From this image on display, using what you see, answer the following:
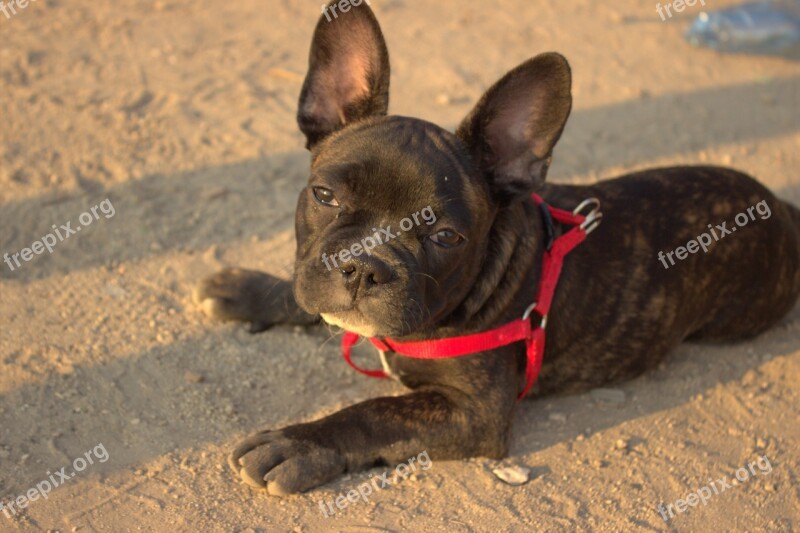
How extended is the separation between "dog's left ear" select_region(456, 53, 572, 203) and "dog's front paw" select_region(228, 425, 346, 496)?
4.99ft

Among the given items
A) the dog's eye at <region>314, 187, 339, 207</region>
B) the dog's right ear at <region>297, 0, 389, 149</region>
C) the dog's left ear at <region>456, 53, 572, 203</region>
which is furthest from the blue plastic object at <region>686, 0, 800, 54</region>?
the dog's eye at <region>314, 187, 339, 207</region>

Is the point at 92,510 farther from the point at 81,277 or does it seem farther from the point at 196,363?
the point at 81,277

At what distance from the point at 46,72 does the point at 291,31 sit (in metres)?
2.28

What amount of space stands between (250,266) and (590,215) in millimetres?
2328

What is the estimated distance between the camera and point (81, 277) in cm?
581

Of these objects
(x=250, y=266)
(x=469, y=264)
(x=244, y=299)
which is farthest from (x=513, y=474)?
(x=250, y=266)

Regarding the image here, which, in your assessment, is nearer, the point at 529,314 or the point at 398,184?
the point at 398,184

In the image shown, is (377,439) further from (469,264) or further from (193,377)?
(193,377)

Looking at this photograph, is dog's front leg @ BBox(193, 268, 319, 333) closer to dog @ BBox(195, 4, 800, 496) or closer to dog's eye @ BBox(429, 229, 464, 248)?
dog @ BBox(195, 4, 800, 496)

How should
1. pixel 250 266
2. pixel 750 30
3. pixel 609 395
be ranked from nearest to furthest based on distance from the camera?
pixel 609 395
pixel 250 266
pixel 750 30

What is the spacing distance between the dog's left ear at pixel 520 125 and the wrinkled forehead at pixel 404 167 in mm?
104

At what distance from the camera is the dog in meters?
4.25

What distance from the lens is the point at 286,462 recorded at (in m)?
4.43

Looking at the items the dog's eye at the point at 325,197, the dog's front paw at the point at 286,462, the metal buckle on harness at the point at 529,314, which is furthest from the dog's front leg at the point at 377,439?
the dog's eye at the point at 325,197
